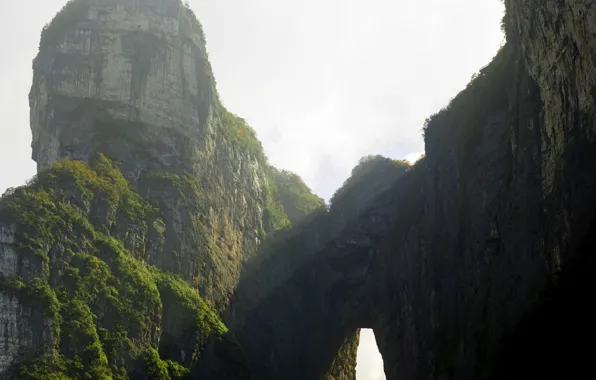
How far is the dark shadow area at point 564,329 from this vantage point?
26781 mm

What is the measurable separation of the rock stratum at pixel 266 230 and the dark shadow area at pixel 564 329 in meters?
0.11

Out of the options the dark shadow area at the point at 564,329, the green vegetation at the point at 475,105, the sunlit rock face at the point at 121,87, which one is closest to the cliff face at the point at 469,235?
the green vegetation at the point at 475,105

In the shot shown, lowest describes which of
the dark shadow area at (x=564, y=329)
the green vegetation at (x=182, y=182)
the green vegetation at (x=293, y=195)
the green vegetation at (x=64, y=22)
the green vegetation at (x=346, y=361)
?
the dark shadow area at (x=564, y=329)

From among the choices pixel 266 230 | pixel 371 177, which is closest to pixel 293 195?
pixel 266 230

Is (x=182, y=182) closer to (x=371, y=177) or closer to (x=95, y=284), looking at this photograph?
(x=95, y=284)

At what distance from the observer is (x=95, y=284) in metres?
43.0

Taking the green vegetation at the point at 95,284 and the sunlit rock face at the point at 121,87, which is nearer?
the green vegetation at the point at 95,284

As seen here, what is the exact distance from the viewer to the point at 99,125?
178ft

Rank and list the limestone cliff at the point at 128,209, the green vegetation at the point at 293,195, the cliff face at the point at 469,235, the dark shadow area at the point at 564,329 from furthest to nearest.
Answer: the green vegetation at the point at 293,195 → the limestone cliff at the point at 128,209 → the cliff face at the point at 469,235 → the dark shadow area at the point at 564,329

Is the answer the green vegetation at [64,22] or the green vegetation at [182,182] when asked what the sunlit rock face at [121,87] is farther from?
the green vegetation at [182,182]

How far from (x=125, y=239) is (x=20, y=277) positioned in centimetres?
997

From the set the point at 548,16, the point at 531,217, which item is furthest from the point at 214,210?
the point at 548,16

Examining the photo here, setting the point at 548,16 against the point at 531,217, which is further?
the point at 531,217

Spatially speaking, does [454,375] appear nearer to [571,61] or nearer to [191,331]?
[191,331]
